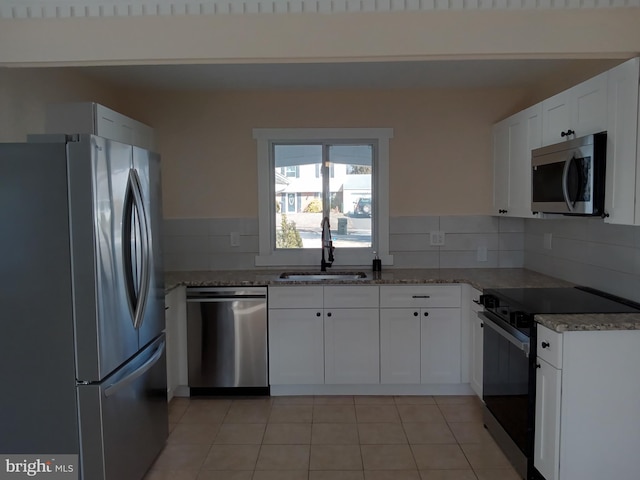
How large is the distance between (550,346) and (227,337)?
7.31 feet

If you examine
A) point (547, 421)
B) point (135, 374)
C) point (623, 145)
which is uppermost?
point (623, 145)

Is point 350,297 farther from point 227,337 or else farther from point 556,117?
point 556,117

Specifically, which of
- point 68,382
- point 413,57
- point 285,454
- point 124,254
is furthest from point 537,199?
point 68,382

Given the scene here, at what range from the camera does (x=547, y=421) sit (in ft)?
7.45

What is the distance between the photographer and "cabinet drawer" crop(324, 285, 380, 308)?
358 centimetres

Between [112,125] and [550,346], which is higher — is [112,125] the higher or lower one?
the higher one

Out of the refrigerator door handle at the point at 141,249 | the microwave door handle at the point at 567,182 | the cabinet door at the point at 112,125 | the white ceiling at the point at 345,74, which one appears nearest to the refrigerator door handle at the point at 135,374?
the refrigerator door handle at the point at 141,249

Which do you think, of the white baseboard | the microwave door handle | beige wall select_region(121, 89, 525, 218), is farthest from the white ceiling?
the white baseboard

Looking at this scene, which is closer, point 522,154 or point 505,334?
point 505,334

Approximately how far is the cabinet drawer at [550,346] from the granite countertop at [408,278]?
2.95 feet

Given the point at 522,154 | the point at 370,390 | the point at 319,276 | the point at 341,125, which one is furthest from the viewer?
the point at 341,125

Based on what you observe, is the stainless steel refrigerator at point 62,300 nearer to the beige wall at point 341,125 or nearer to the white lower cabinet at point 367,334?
the white lower cabinet at point 367,334

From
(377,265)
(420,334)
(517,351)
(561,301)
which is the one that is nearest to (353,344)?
(420,334)

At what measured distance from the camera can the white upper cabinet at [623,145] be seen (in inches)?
86.8
